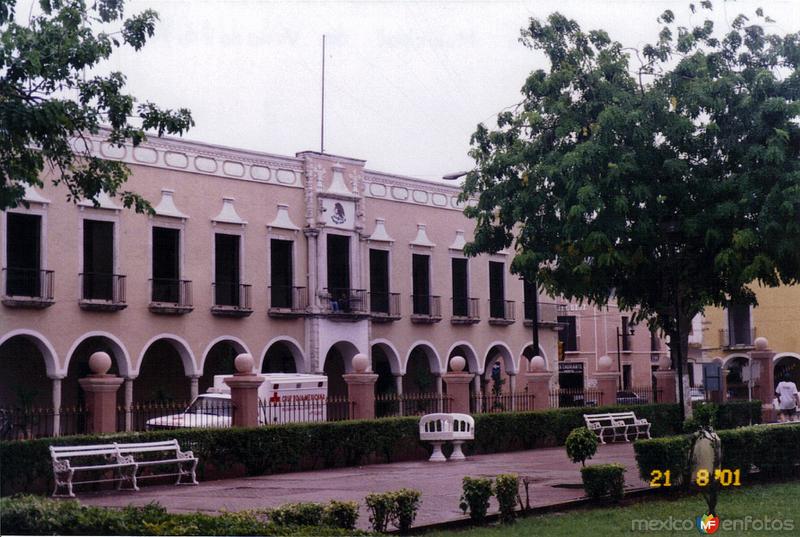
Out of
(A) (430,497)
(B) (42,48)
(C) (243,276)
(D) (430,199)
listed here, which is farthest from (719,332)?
(B) (42,48)

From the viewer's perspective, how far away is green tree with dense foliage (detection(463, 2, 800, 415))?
16.8 metres

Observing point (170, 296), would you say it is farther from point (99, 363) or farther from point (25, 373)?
point (99, 363)

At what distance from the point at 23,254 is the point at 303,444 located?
33.5 feet

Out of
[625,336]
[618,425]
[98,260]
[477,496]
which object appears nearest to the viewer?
[477,496]

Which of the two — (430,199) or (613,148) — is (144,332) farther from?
(613,148)

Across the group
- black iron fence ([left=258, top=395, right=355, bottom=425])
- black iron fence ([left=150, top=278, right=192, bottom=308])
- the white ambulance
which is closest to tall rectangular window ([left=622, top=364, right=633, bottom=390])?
black iron fence ([left=150, top=278, right=192, bottom=308])

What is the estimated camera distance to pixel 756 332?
121 ft

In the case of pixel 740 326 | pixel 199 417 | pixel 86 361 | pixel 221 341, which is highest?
pixel 740 326

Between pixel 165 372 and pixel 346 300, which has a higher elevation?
pixel 346 300

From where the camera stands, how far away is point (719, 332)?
3938 centimetres

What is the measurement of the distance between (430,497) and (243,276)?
54.3 feet

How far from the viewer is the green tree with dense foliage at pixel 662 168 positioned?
55.1ft

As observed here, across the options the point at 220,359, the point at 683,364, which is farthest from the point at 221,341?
the point at 683,364

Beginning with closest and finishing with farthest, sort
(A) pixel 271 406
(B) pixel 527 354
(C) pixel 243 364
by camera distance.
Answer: (C) pixel 243 364
(A) pixel 271 406
(B) pixel 527 354
